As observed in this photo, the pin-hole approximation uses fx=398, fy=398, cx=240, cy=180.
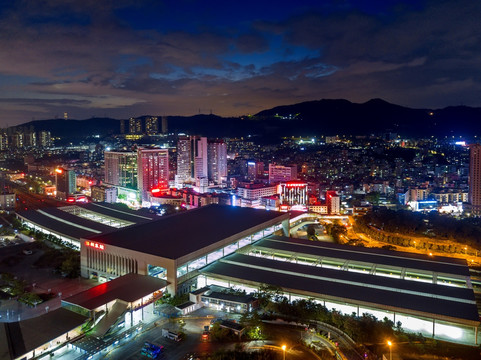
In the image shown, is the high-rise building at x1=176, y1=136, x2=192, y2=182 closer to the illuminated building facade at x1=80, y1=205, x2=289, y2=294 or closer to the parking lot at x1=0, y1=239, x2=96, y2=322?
the parking lot at x1=0, y1=239, x2=96, y2=322

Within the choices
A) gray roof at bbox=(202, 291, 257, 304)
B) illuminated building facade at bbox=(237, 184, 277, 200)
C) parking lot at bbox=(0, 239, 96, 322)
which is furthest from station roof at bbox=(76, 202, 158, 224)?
illuminated building facade at bbox=(237, 184, 277, 200)

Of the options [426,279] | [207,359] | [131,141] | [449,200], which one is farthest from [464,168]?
[131,141]

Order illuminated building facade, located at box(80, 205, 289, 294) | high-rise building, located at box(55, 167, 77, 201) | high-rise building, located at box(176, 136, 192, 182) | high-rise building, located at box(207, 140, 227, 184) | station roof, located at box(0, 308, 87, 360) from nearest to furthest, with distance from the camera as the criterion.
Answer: station roof, located at box(0, 308, 87, 360) < illuminated building facade, located at box(80, 205, 289, 294) < high-rise building, located at box(55, 167, 77, 201) < high-rise building, located at box(176, 136, 192, 182) < high-rise building, located at box(207, 140, 227, 184)

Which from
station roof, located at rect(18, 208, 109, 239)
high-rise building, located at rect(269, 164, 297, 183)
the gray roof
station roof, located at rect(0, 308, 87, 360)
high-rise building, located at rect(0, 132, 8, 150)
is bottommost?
→ the gray roof

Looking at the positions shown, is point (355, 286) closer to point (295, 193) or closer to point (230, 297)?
point (230, 297)

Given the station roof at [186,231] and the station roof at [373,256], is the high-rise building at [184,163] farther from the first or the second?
the station roof at [373,256]

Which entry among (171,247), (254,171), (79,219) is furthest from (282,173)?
(171,247)

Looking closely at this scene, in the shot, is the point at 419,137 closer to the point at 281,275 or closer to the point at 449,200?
the point at 449,200
